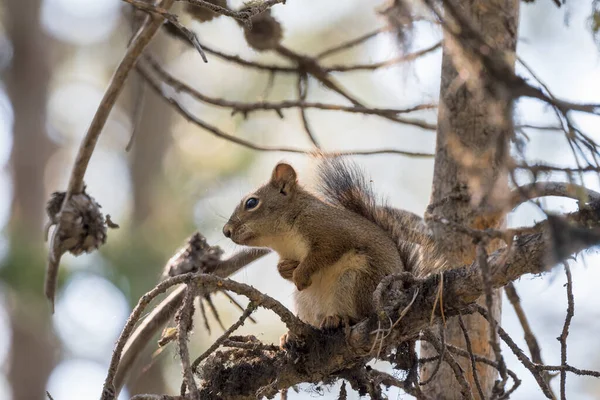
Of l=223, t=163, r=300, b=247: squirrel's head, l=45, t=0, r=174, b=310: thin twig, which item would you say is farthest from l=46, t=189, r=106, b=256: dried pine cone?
l=223, t=163, r=300, b=247: squirrel's head

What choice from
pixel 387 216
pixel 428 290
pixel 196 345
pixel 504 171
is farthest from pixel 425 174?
pixel 504 171

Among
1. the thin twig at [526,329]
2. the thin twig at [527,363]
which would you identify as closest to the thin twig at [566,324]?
the thin twig at [527,363]

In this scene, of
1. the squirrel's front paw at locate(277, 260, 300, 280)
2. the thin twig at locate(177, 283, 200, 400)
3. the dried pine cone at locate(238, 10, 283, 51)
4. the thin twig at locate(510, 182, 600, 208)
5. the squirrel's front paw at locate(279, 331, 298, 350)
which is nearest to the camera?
the thin twig at locate(510, 182, 600, 208)

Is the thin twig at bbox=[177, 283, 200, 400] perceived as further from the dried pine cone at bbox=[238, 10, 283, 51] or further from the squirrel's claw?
the dried pine cone at bbox=[238, 10, 283, 51]

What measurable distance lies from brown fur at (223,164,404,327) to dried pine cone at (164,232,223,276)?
0.57 ft

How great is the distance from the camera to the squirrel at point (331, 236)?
8.63 ft

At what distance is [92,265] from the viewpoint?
6828 mm

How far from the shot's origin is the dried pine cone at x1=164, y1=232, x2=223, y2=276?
290cm

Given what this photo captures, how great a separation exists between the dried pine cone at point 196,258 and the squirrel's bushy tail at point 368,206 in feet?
1.64

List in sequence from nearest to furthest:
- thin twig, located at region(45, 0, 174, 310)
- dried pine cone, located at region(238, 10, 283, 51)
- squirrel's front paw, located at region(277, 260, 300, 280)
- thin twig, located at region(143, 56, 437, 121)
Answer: thin twig, located at region(45, 0, 174, 310) → squirrel's front paw, located at region(277, 260, 300, 280) → thin twig, located at region(143, 56, 437, 121) → dried pine cone, located at region(238, 10, 283, 51)

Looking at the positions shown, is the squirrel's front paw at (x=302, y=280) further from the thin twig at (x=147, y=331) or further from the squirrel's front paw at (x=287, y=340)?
the thin twig at (x=147, y=331)

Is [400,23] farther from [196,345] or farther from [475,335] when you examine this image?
[196,345]

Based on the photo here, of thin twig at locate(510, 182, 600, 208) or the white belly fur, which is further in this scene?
the white belly fur

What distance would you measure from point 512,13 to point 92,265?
483 cm
